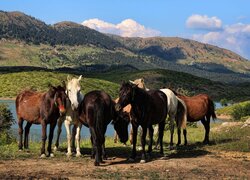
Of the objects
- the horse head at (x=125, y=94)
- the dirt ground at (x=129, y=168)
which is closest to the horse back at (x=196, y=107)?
the dirt ground at (x=129, y=168)

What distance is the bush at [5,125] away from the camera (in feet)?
78.7

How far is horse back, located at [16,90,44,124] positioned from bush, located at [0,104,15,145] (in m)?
5.66

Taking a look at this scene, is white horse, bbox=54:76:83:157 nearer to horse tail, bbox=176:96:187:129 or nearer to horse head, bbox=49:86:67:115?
horse head, bbox=49:86:67:115

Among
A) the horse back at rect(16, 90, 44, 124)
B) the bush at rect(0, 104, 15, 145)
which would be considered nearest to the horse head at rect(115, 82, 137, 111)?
the horse back at rect(16, 90, 44, 124)

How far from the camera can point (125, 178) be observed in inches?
485

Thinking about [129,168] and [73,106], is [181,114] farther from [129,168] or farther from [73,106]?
[129,168]

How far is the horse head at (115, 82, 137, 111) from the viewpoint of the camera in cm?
1459

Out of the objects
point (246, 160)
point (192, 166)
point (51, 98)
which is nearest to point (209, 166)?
point (192, 166)

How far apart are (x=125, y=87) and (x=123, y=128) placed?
3093mm

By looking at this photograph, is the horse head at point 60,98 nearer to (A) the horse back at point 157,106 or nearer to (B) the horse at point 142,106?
(B) the horse at point 142,106

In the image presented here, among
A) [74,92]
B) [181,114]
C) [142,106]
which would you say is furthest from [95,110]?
[181,114]

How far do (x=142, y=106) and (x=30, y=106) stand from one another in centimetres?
513

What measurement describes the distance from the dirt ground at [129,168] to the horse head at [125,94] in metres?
2.19

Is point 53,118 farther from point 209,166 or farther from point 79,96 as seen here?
point 209,166
